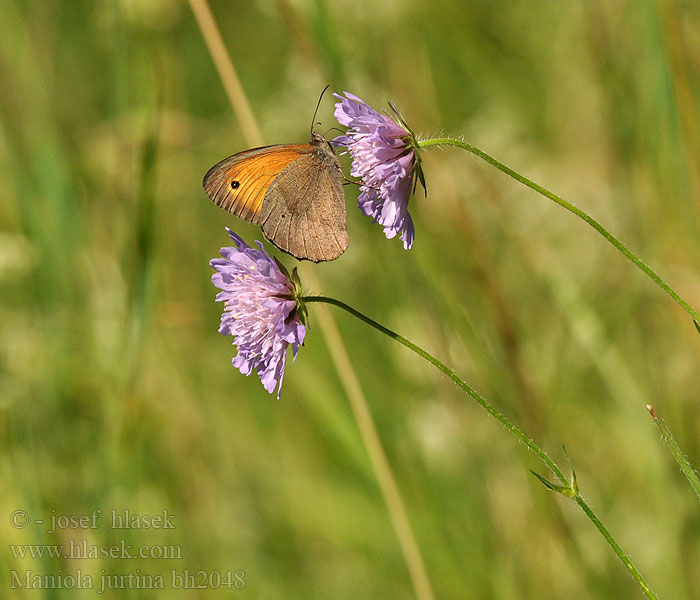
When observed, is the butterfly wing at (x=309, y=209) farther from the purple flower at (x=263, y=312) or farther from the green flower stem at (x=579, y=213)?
the green flower stem at (x=579, y=213)

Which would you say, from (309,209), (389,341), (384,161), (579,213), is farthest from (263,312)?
(389,341)

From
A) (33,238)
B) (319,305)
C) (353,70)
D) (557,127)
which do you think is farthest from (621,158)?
(33,238)

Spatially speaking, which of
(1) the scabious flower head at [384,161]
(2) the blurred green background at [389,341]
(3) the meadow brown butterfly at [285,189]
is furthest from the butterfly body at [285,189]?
(2) the blurred green background at [389,341]

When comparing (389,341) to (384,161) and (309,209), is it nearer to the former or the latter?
(309,209)

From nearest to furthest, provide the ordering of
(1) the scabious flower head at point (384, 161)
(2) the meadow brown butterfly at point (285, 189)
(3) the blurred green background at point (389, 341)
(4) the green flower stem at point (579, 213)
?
(4) the green flower stem at point (579, 213) < (1) the scabious flower head at point (384, 161) < (2) the meadow brown butterfly at point (285, 189) < (3) the blurred green background at point (389, 341)

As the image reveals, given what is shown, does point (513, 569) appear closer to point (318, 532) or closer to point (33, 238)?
point (318, 532)
